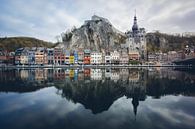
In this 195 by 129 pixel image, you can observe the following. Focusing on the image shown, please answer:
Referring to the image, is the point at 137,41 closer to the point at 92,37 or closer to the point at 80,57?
the point at 92,37

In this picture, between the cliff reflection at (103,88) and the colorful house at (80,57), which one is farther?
the colorful house at (80,57)

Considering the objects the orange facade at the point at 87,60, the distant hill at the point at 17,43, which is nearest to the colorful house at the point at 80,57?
the orange facade at the point at 87,60

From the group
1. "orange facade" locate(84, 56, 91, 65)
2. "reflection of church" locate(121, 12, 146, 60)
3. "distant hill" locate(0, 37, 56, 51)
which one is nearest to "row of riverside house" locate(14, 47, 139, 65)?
"orange facade" locate(84, 56, 91, 65)

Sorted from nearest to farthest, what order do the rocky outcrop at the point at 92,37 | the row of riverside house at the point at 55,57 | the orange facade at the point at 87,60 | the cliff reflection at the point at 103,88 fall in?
the cliff reflection at the point at 103,88
the row of riverside house at the point at 55,57
the orange facade at the point at 87,60
the rocky outcrop at the point at 92,37

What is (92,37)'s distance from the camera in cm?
12825

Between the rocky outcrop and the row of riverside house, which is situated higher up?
the rocky outcrop

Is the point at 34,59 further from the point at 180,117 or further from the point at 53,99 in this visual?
the point at 180,117

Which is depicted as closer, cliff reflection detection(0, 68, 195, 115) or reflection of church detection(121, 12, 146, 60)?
cliff reflection detection(0, 68, 195, 115)

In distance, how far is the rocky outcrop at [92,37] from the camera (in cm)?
12662

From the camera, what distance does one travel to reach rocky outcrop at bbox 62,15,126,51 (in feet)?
415

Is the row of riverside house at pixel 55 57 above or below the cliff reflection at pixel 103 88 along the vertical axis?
above

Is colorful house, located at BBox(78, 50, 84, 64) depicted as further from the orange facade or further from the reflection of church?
the reflection of church

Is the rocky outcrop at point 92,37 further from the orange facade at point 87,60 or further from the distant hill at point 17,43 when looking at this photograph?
the distant hill at point 17,43

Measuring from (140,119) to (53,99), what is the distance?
1096cm
